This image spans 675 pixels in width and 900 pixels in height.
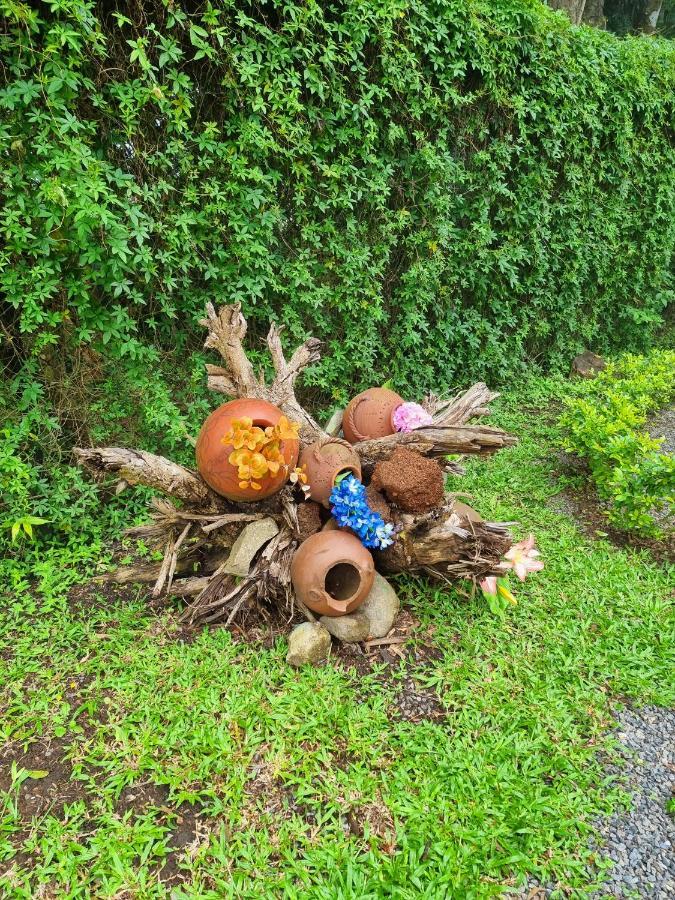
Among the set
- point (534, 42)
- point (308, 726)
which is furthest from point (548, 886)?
point (534, 42)

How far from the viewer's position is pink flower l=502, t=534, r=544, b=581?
3086 millimetres

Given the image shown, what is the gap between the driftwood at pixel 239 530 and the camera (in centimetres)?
303

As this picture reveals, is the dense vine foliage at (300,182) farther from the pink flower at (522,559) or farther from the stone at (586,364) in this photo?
the pink flower at (522,559)

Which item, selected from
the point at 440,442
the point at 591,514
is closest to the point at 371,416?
the point at 440,442

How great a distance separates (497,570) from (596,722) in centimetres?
85

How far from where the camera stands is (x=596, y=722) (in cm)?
261

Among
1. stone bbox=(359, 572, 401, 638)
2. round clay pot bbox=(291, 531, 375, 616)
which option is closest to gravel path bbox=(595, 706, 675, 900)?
stone bbox=(359, 572, 401, 638)

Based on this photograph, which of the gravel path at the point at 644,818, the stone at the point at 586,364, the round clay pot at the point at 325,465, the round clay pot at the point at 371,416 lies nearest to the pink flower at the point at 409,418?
the round clay pot at the point at 371,416

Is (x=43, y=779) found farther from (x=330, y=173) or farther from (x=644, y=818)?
(x=330, y=173)

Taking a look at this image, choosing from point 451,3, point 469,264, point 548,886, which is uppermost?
point 451,3

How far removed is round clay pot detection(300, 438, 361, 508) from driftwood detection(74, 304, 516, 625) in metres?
0.16

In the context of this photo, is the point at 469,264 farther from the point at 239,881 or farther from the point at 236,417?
the point at 239,881

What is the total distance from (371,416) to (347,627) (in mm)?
1453

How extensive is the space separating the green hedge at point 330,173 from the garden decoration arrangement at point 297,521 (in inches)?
46.0
